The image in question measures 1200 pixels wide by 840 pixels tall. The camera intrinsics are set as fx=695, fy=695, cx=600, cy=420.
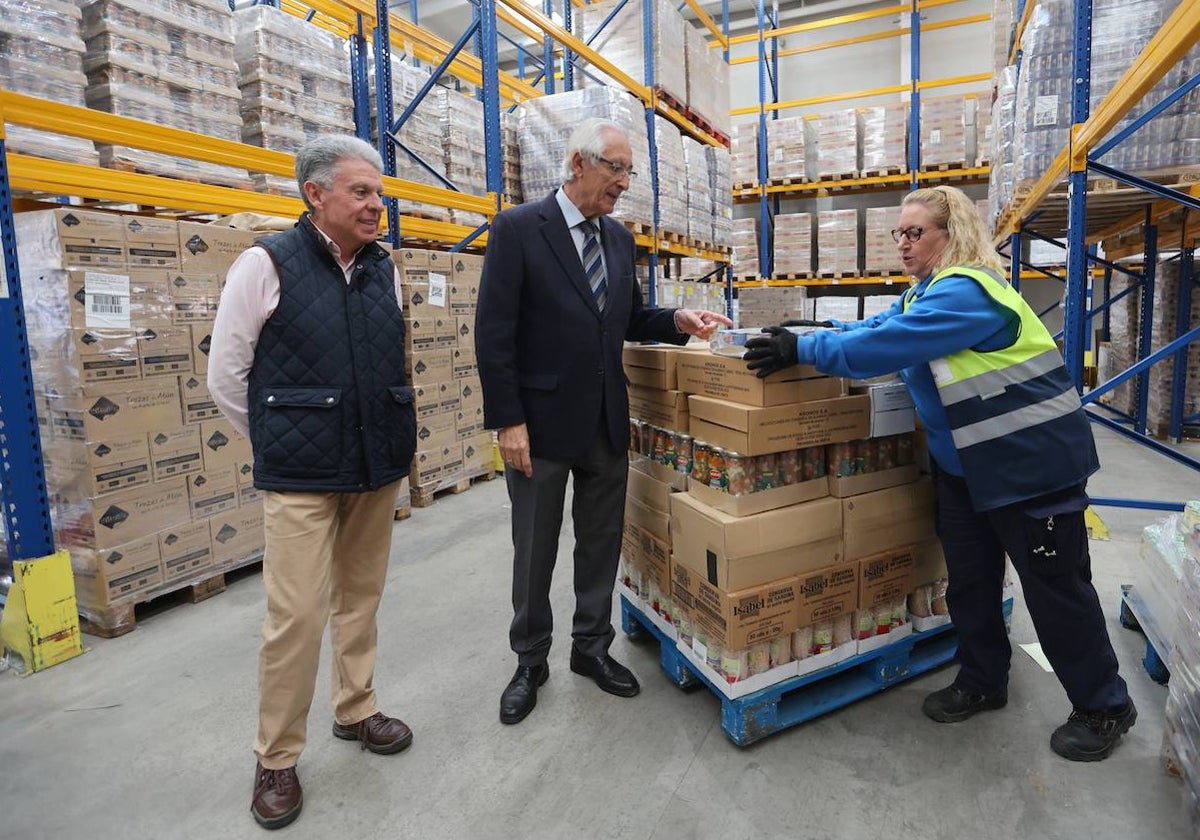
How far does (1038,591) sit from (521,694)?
178 cm

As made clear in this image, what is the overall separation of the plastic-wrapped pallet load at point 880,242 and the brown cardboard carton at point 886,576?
8193mm

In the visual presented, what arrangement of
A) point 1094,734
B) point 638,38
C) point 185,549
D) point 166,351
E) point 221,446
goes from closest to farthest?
1. point 1094,734
2. point 166,351
3. point 185,549
4. point 221,446
5. point 638,38

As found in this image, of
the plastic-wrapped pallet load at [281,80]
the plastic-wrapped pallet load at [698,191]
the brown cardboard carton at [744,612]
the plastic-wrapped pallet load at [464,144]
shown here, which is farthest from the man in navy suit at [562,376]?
the plastic-wrapped pallet load at [698,191]

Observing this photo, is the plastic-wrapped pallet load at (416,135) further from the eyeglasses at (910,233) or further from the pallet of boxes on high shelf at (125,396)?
the eyeglasses at (910,233)

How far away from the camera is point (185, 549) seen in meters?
3.69

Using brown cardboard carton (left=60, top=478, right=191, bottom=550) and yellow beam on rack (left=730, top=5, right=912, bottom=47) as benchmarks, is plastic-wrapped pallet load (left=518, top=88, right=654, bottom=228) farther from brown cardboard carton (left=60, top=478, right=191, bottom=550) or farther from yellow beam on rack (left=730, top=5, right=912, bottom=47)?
yellow beam on rack (left=730, top=5, right=912, bottom=47)

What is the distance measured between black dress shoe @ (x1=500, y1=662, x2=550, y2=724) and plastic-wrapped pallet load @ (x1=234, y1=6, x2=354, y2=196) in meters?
3.49

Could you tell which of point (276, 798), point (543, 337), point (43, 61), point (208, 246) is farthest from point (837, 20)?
point (276, 798)

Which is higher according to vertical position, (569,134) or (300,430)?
(569,134)

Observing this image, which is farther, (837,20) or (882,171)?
(837,20)

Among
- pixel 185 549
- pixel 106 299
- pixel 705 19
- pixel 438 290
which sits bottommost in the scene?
pixel 185 549

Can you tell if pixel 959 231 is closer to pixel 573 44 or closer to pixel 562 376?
pixel 562 376

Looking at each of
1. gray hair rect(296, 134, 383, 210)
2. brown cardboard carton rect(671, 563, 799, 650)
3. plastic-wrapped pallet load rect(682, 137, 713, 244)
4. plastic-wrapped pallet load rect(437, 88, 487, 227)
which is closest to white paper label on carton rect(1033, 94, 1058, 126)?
plastic-wrapped pallet load rect(682, 137, 713, 244)

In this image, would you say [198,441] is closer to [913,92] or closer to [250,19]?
[250,19]
